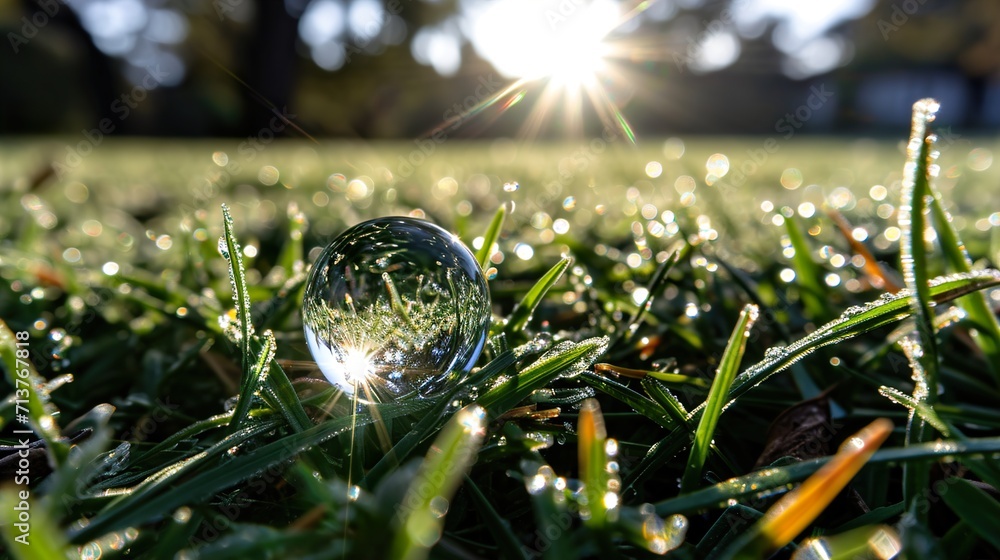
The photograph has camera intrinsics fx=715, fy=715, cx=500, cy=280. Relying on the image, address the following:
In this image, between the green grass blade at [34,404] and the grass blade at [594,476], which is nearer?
the grass blade at [594,476]

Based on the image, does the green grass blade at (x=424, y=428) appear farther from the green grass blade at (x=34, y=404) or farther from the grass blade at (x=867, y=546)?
the grass blade at (x=867, y=546)

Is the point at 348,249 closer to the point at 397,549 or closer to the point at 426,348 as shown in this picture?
the point at 426,348

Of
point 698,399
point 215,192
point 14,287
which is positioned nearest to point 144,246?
point 14,287

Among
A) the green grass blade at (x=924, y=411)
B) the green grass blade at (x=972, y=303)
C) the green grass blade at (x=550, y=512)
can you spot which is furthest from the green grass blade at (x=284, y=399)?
the green grass blade at (x=972, y=303)

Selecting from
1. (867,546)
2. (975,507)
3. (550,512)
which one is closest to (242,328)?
(550,512)

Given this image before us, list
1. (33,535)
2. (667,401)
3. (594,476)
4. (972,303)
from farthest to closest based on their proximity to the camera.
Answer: (972,303) < (667,401) < (594,476) < (33,535)

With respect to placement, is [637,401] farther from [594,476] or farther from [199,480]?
[199,480]
